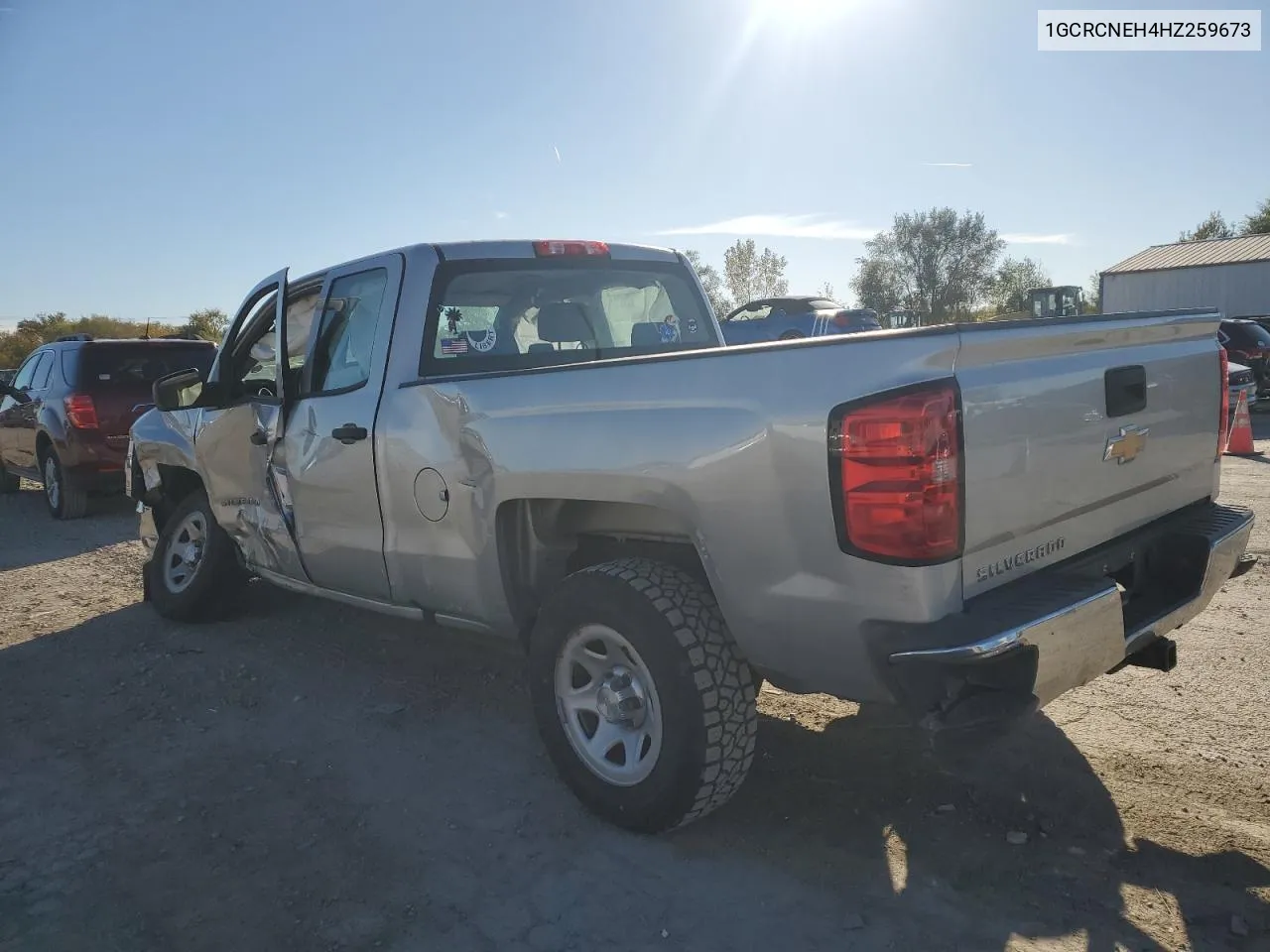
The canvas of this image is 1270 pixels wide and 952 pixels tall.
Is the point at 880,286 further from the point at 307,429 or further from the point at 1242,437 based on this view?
the point at 307,429

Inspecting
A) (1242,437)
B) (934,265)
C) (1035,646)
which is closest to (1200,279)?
(934,265)

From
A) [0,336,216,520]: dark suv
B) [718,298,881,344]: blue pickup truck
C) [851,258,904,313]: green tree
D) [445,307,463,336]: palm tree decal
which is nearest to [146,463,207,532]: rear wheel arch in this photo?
[445,307,463,336]: palm tree decal

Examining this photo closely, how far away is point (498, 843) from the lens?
2988 mm

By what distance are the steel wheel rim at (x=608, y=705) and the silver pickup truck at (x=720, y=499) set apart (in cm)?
1

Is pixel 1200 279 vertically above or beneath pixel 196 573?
above

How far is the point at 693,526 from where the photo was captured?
2709 millimetres

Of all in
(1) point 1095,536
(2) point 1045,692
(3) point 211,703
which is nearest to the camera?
(2) point 1045,692

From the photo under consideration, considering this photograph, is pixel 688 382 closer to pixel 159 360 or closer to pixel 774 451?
pixel 774 451

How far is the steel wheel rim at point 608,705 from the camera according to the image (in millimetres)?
2910

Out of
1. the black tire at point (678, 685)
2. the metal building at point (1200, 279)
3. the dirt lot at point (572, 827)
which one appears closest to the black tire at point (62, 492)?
the dirt lot at point (572, 827)

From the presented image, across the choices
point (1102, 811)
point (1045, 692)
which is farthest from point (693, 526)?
point (1102, 811)

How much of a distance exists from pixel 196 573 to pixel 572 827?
3.30m

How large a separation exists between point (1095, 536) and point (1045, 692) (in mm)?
702

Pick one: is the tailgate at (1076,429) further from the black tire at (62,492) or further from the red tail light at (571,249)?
the black tire at (62,492)
